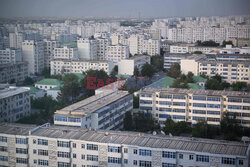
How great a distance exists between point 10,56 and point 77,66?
1.65 m

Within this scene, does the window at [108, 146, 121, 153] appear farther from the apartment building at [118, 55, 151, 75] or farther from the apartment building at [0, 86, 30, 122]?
the apartment building at [118, 55, 151, 75]

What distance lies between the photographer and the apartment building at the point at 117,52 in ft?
33.1

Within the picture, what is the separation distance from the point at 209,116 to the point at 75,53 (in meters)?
5.56

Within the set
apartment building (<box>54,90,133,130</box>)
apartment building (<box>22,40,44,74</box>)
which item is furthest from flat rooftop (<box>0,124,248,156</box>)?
apartment building (<box>22,40,44,74</box>)

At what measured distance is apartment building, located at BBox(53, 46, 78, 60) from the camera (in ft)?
31.4

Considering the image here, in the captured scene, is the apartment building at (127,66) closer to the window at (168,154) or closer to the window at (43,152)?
the window at (43,152)

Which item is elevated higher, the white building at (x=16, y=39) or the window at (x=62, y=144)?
the white building at (x=16, y=39)

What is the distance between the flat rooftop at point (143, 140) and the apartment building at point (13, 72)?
4285 mm

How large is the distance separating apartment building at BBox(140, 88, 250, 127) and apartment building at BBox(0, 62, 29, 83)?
353cm

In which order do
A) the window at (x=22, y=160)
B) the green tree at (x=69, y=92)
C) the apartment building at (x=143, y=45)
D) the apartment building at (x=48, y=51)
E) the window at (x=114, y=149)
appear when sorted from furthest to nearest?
the apartment building at (x=143, y=45) → the apartment building at (x=48, y=51) → the green tree at (x=69, y=92) → the window at (x=22, y=160) → the window at (x=114, y=149)

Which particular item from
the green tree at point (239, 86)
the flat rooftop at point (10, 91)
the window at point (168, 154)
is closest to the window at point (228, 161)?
the window at point (168, 154)

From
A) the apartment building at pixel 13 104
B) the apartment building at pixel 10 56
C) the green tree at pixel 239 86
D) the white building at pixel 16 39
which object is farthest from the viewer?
the white building at pixel 16 39

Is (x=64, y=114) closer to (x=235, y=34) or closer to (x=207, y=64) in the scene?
(x=207, y=64)

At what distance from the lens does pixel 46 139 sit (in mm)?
3102
